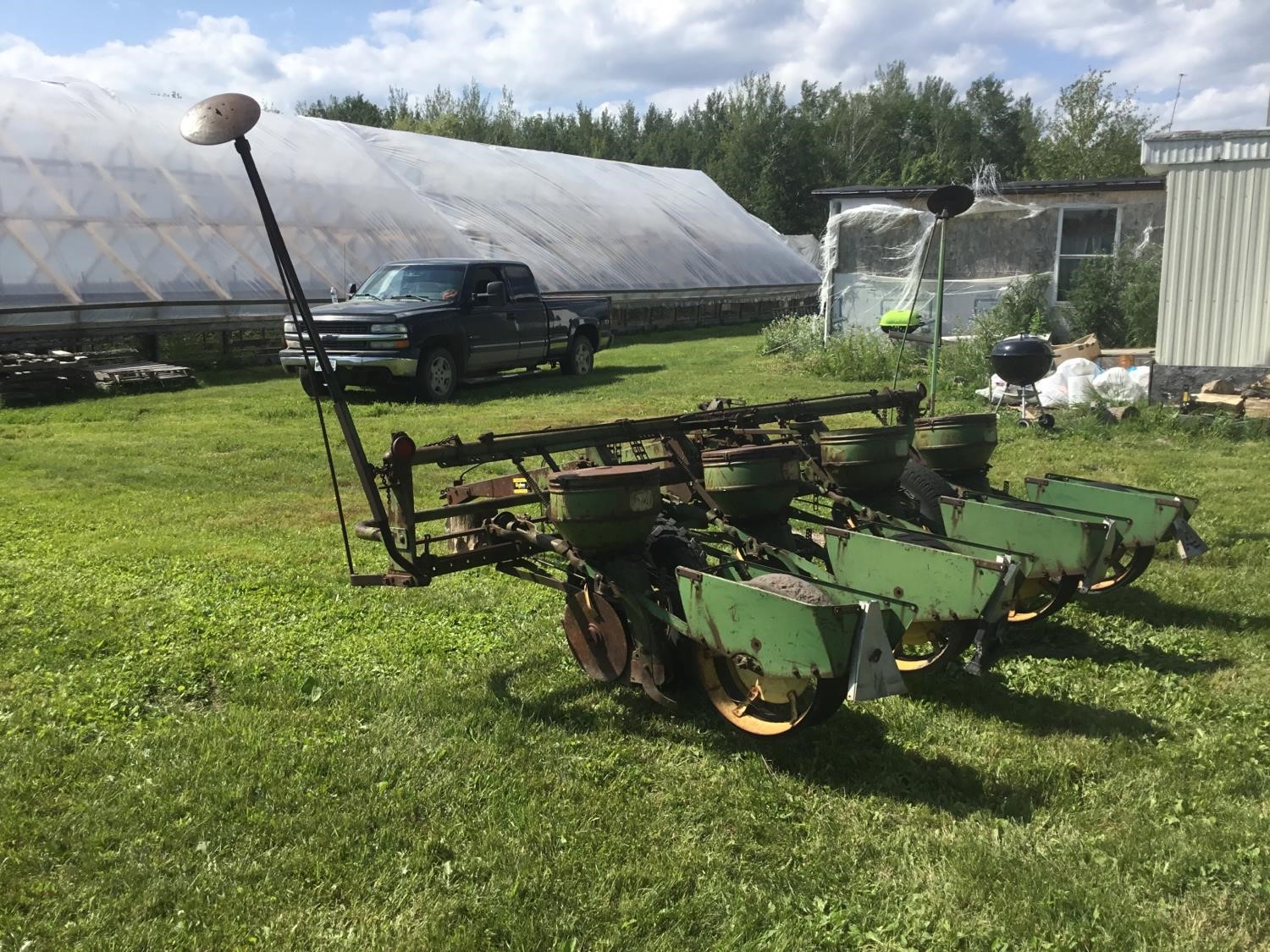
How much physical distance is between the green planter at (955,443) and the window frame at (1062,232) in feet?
42.8

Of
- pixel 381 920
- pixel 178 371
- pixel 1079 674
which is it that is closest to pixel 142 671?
pixel 381 920

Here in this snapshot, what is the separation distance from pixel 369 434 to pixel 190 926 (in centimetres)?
875

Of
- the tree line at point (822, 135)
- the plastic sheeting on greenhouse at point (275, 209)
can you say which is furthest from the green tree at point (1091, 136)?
the plastic sheeting on greenhouse at point (275, 209)

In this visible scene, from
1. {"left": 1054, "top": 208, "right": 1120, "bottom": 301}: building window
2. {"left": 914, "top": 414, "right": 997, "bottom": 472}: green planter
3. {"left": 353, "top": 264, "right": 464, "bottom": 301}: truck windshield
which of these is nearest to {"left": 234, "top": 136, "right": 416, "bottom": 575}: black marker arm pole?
{"left": 914, "top": 414, "right": 997, "bottom": 472}: green planter

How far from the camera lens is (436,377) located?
14.5m

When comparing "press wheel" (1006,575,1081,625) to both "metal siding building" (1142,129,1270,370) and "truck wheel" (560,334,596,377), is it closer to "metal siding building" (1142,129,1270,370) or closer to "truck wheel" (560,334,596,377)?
"metal siding building" (1142,129,1270,370)

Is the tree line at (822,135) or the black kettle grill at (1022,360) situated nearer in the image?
the black kettle grill at (1022,360)

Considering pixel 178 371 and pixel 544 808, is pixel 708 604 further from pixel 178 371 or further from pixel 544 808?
pixel 178 371

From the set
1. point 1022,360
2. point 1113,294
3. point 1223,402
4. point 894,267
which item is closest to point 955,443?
point 1022,360

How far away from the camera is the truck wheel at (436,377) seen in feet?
46.9

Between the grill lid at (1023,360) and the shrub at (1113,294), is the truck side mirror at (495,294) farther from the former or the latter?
the shrub at (1113,294)

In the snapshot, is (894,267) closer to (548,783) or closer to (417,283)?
(417,283)

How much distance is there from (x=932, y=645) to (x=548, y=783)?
1991 mm

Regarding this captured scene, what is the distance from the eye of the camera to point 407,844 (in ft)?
11.6
